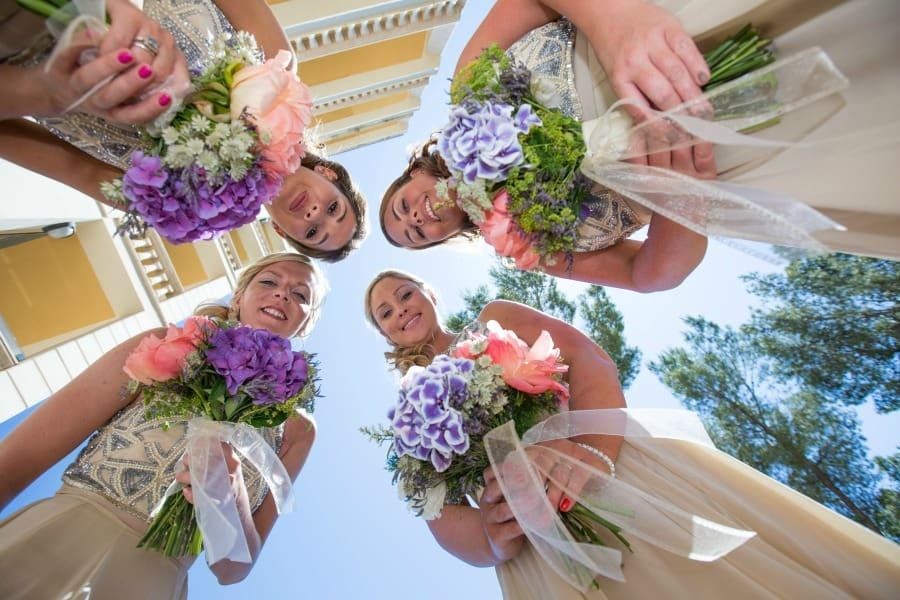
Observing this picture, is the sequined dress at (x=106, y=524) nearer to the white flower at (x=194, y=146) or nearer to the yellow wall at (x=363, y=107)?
the white flower at (x=194, y=146)

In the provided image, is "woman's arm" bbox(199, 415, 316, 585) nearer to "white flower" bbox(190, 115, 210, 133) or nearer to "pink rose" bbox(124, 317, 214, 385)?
"pink rose" bbox(124, 317, 214, 385)

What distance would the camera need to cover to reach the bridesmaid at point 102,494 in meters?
2.12

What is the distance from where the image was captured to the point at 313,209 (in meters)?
2.90

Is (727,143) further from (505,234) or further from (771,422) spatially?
(771,422)

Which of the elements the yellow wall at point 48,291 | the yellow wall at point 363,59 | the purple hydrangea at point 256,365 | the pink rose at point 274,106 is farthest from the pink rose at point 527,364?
the yellow wall at point 363,59

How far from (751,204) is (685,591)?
1.50m

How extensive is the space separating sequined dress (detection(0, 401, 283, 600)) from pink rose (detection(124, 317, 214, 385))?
0.59 meters

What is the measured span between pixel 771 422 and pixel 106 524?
6.46 meters

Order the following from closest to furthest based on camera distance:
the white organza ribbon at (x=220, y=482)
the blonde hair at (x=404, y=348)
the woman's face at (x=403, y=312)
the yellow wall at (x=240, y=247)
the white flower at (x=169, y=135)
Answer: the white flower at (x=169, y=135) → the white organza ribbon at (x=220, y=482) → the blonde hair at (x=404, y=348) → the woman's face at (x=403, y=312) → the yellow wall at (x=240, y=247)

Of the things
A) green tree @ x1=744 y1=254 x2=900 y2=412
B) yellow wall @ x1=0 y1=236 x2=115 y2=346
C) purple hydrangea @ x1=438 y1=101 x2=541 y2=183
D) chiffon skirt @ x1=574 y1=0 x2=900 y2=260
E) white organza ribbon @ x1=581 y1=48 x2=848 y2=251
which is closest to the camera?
white organza ribbon @ x1=581 y1=48 x2=848 y2=251

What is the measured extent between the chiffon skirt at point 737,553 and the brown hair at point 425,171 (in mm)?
1560

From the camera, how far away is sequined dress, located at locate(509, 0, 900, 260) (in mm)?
1635

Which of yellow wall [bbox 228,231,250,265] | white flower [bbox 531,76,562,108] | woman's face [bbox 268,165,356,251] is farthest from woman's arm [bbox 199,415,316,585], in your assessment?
yellow wall [bbox 228,231,250,265]

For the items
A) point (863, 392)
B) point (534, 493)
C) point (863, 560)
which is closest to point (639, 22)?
point (534, 493)
